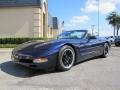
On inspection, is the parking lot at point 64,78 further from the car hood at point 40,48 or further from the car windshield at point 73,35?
the car windshield at point 73,35

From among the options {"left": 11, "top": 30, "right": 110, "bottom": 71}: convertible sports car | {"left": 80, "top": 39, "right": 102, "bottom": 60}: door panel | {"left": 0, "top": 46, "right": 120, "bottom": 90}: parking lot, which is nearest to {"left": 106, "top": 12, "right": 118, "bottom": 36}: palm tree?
{"left": 80, "top": 39, "right": 102, "bottom": 60}: door panel

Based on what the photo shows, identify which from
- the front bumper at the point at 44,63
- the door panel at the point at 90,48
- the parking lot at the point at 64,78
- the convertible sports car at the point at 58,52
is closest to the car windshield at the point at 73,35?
the convertible sports car at the point at 58,52

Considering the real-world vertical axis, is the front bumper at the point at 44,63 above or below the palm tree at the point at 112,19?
below

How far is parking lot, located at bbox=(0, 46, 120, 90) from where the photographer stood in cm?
566

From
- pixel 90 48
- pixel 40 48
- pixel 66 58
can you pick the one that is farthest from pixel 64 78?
pixel 90 48

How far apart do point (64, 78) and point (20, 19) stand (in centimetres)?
1601

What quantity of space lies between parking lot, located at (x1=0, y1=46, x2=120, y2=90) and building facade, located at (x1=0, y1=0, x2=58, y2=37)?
1387 cm

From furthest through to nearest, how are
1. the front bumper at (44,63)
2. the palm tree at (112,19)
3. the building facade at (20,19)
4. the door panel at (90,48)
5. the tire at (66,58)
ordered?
the palm tree at (112,19), the building facade at (20,19), the door panel at (90,48), the tire at (66,58), the front bumper at (44,63)

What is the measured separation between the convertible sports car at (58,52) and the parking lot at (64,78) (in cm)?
26

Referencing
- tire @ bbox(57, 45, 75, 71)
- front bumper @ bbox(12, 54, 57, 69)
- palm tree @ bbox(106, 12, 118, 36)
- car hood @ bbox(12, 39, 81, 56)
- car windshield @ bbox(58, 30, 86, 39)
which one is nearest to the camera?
front bumper @ bbox(12, 54, 57, 69)

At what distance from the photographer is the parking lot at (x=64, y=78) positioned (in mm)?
5664

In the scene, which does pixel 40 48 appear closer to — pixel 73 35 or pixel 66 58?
pixel 66 58

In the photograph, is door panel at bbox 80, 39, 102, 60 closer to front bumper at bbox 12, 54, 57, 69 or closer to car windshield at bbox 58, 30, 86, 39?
car windshield at bbox 58, 30, 86, 39

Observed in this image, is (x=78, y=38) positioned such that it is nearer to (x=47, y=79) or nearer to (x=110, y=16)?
(x=47, y=79)
